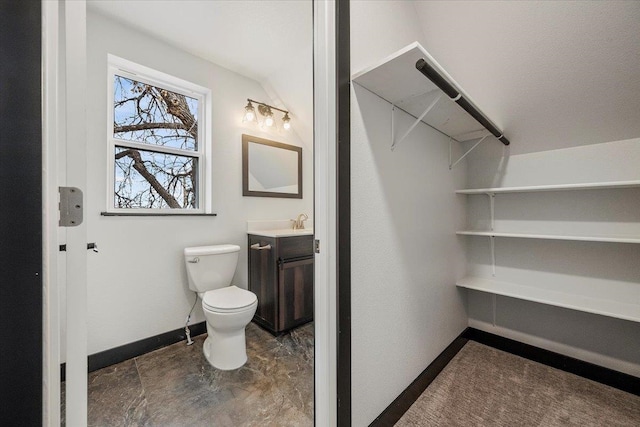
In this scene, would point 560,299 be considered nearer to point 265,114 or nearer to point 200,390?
point 200,390

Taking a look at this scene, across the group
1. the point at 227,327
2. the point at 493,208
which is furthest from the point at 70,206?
the point at 493,208

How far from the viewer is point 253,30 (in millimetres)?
1849

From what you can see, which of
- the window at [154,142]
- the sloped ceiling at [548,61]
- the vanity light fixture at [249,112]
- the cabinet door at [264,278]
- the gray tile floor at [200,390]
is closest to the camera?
the sloped ceiling at [548,61]

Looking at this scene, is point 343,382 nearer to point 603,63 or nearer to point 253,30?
point 603,63

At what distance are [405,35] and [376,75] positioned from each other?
24.4 inches

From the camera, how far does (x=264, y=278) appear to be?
7.27 feet

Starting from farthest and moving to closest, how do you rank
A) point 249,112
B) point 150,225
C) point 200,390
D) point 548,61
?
point 249,112, point 150,225, point 200,390, point 548,61

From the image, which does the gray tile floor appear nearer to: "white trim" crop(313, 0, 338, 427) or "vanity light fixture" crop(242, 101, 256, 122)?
"white trim" crop(313, 0, 338, 427)

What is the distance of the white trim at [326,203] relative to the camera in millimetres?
996

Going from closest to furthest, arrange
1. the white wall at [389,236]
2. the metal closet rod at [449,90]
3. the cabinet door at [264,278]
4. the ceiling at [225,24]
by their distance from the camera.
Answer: the metal closet rod at [449,90]
the white wall at [389,236]
the ceiling at [225,24]
the cabinet door at [264,278]

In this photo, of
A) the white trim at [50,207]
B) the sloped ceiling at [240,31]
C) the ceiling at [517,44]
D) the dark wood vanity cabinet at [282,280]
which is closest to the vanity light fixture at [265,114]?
the sloped ceiling at [240,31]

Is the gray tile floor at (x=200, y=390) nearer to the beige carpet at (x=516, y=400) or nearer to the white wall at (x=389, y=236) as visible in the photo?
the white wall at (x=389, y=236)

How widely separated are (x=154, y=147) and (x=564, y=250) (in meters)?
3.08

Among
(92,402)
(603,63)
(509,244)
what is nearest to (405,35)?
(603,63)
